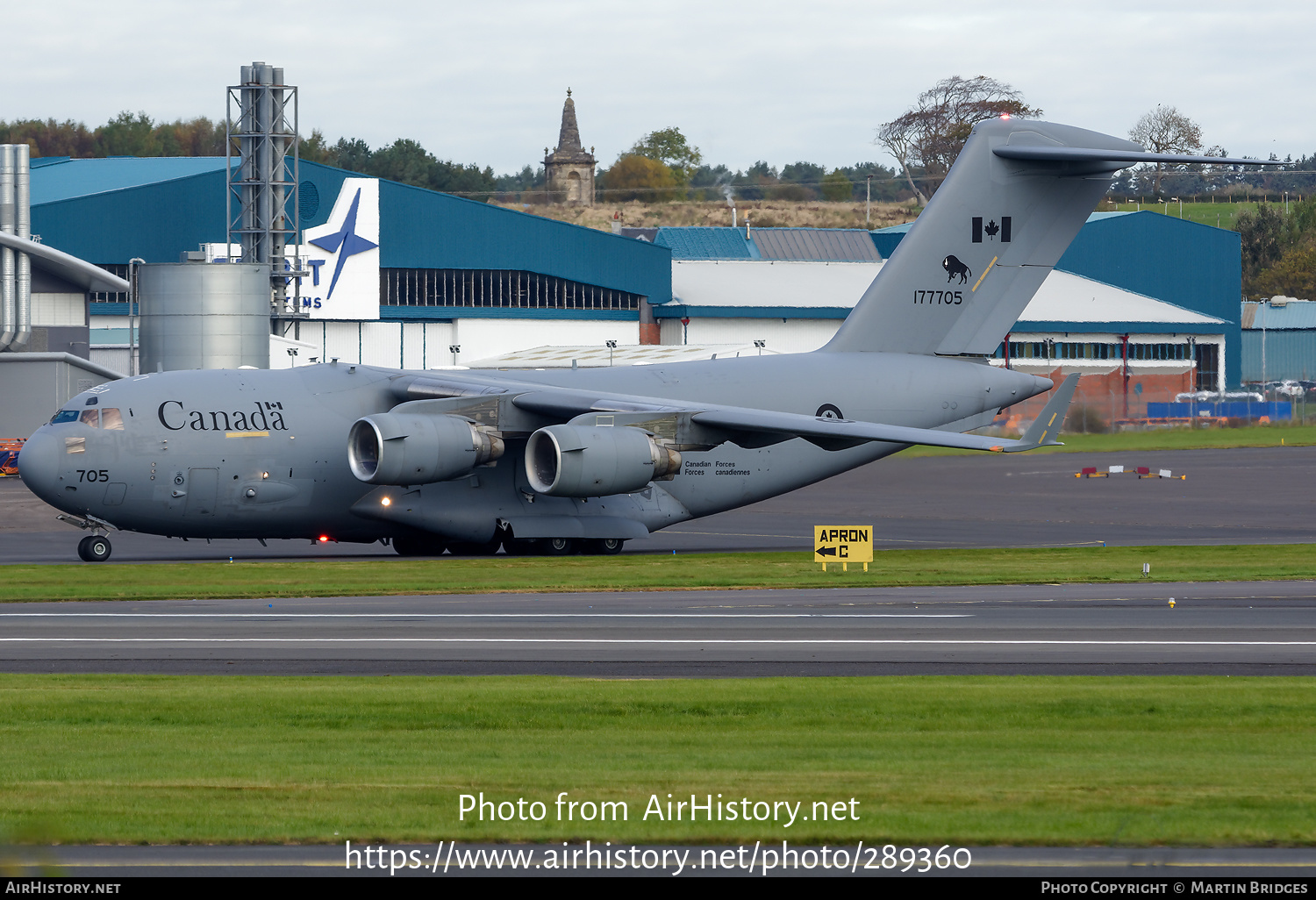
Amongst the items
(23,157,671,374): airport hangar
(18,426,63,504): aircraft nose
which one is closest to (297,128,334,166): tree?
(23,157,671,374): airport hangar

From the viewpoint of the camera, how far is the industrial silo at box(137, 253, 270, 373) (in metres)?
52.8

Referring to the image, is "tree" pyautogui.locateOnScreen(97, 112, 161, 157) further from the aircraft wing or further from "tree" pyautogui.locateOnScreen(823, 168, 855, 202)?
the aircraft wing

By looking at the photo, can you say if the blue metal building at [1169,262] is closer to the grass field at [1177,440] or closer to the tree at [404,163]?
the grass field at [1177,440]

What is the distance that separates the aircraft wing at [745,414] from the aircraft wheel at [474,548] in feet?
8.49

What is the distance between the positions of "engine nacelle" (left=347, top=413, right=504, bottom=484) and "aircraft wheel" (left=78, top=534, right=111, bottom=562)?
4.30 meters

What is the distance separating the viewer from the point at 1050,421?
24.8m

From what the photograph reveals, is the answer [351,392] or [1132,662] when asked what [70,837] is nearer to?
[1132,662]

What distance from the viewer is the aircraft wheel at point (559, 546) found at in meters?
28.2

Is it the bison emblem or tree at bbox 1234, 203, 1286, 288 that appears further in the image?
tree at bbox 1234, 203, 1286, 288

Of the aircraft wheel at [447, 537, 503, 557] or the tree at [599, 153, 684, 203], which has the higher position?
the tree at [599, 153, 684, 203]

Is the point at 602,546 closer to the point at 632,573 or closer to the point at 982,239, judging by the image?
the point at 632,573

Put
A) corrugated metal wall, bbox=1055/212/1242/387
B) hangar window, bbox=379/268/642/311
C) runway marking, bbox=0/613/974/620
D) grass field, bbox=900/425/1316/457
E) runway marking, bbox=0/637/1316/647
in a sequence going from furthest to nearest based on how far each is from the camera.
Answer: corrugated metal wall, bbox=1055/212/1242/387
hangar window, bbox=379/268/642/311
grass field, bbox=900/425/1316/457
runway marking, bbox=0/613/974/620
runway marking, bbox=0/637/1316/647

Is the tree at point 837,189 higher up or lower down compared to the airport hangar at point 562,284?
higher up

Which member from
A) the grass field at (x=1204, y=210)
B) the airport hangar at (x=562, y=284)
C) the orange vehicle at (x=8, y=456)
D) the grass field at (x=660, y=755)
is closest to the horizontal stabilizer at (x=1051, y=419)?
the grass field at (x=660, y=755)
